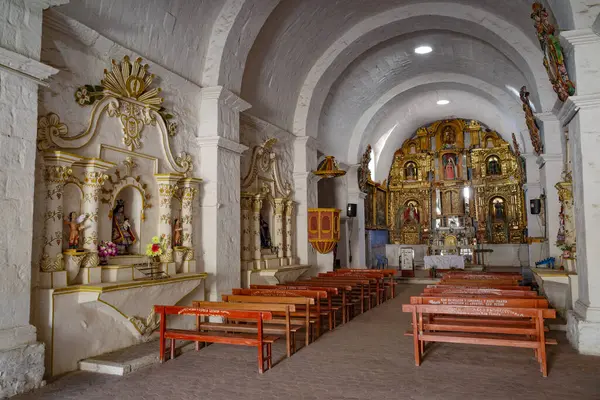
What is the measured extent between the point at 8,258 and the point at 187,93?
13.4 ft

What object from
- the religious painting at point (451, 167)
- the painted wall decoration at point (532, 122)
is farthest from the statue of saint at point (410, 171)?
the painted wall decoration at point (532, 122)

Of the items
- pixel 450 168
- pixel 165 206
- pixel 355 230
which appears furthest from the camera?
pixel 450 168

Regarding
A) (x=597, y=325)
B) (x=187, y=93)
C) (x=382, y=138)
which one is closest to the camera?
(x=597, y=325)

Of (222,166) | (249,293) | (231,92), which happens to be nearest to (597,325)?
(249,293)

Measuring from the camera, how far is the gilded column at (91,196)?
5.84 m

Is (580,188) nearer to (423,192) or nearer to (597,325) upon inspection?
(597,325)

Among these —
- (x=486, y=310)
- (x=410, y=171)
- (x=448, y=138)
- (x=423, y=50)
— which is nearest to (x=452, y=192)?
(x=410, y=171)

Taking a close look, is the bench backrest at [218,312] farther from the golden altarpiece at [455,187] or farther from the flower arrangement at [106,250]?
the golden altarpiece at [455,187]

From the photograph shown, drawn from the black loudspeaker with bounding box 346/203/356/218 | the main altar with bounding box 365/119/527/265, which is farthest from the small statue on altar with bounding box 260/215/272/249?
the main altar with bounding box 365/119/527/265

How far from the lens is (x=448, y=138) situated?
68.4 feet

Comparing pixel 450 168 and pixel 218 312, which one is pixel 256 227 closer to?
pixel 218 312

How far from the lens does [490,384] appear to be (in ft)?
15.1

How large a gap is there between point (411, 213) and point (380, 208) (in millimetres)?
Result: 1697

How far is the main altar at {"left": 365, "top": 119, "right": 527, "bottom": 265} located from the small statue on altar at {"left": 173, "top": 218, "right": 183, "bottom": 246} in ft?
37.5
